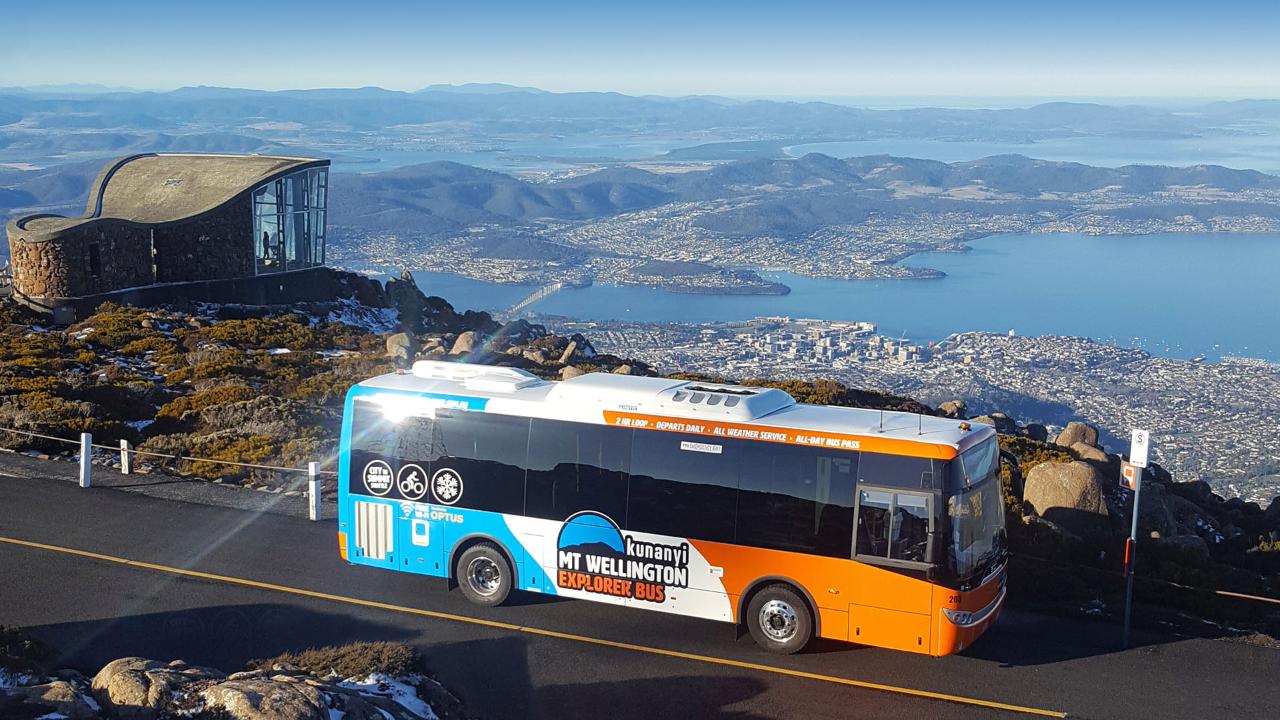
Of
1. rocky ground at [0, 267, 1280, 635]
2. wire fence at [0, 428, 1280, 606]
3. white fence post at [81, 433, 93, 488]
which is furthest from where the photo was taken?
white fence post at [81, 433, 93, 488]

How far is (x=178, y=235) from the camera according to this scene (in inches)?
1673

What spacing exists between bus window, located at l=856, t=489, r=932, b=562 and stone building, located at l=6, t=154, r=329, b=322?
34.5m

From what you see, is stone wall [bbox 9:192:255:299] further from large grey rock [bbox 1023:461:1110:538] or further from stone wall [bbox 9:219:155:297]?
large grey rock [bbox 1023:461:1110:538]

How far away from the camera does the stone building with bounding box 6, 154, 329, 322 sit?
1511 inches

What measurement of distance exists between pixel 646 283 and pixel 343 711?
14053 centimetres

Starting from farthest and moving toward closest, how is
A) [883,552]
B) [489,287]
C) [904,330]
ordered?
[489,287], [904,330], [883,552]

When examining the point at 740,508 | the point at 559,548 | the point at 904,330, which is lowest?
the point at 904,330

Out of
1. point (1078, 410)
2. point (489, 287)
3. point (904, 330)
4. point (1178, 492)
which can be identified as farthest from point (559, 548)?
point (489, 287)

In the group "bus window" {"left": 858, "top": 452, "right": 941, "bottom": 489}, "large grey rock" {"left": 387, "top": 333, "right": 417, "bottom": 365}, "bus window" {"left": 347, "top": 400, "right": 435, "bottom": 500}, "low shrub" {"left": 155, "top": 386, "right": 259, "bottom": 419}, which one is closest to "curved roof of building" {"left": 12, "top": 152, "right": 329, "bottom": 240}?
"large grey rock" {"left": 387, "top": 333, "right": 417, "bottom": 365}

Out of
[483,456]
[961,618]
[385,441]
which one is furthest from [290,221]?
[961,618]

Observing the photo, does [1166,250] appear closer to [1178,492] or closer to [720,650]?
[1178,492]

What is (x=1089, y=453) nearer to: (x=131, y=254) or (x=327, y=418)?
(x=327, y=418)

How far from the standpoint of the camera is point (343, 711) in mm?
9156

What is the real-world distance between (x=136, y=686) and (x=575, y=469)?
544 centimetres
